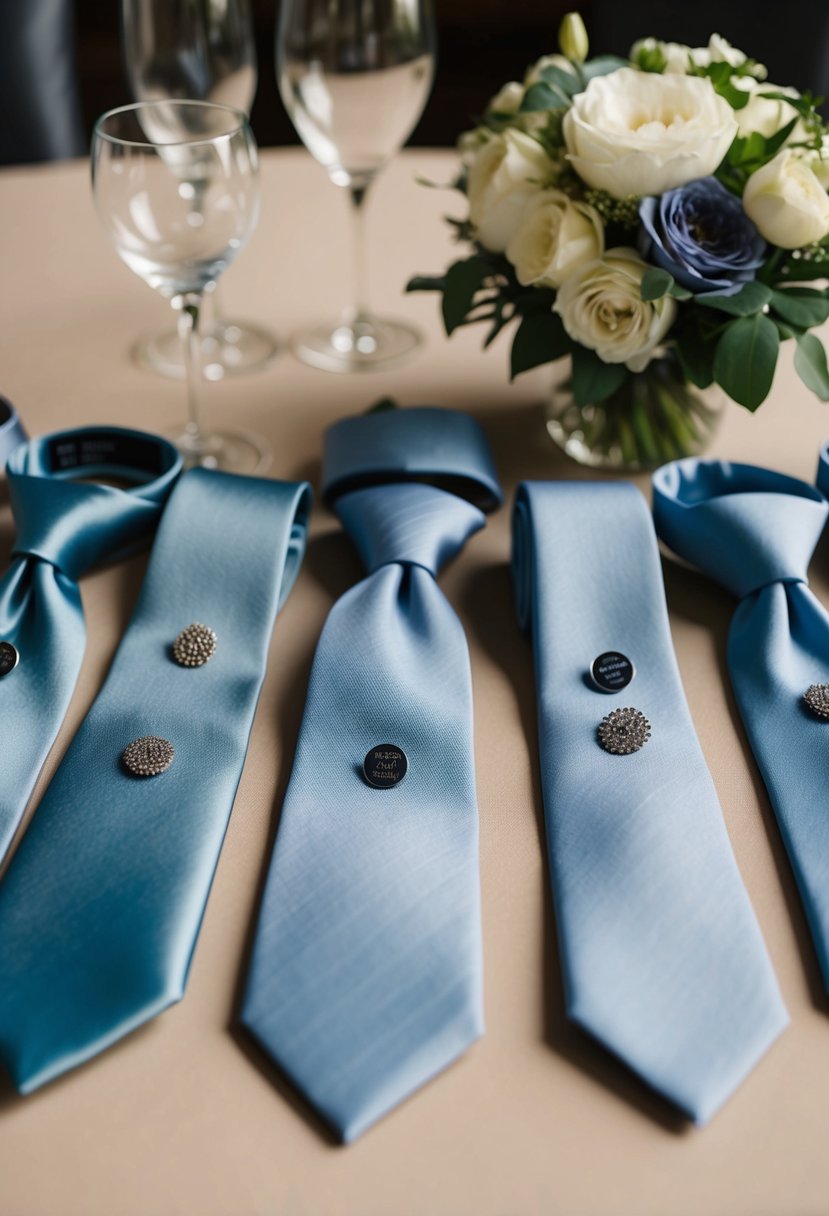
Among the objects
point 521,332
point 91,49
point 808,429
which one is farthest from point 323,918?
point 91,49

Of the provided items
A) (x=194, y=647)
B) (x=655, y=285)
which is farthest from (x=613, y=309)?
(x=194, y=647)

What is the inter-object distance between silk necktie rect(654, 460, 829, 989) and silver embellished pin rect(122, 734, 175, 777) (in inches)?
12.6

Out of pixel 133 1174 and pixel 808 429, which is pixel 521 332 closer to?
pixel 808 429

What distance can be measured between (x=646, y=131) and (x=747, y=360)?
0.16 m

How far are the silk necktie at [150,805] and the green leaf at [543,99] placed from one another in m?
0.32

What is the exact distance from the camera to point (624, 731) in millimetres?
654

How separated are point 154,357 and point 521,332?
36 centimetres

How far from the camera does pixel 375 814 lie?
1.99ft

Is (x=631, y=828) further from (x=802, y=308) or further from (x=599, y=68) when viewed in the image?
(x=599, y=68)

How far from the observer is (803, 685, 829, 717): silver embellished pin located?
26.4 inches

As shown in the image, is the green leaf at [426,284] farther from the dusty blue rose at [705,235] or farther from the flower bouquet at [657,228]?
the dusty blue rose at [705,235]

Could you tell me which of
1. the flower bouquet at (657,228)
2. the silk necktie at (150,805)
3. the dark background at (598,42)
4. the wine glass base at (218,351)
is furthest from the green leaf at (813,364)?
the dark background at (598,42)

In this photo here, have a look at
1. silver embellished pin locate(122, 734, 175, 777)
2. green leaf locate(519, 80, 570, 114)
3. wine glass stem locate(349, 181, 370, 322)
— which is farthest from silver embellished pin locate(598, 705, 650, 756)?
wine glass stem locate(349, 181, 370, 322)

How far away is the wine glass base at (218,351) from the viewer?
104 centimetres
